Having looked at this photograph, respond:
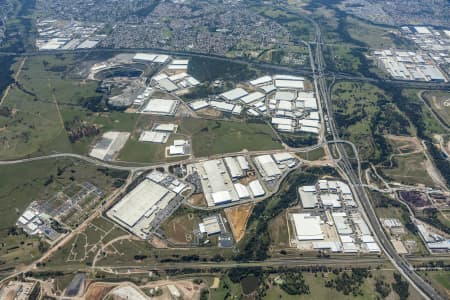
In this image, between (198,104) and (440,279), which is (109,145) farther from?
(440,279)

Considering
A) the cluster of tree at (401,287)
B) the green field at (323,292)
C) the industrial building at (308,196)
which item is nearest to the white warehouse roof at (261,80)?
the industrial building at (308,196)

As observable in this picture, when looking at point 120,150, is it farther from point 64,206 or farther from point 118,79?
point 118,79

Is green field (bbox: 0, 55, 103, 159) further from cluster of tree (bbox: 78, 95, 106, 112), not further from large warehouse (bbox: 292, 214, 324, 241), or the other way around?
large warehouse (bbox: 292, 214, 324, 241)

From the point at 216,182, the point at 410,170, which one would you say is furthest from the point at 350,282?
the point at 410,170

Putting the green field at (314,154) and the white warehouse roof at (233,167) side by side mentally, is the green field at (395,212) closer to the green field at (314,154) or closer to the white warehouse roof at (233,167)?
the green field at (314,154)

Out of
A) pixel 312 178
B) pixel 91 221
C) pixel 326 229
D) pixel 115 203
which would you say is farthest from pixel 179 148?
pixel 326 229
